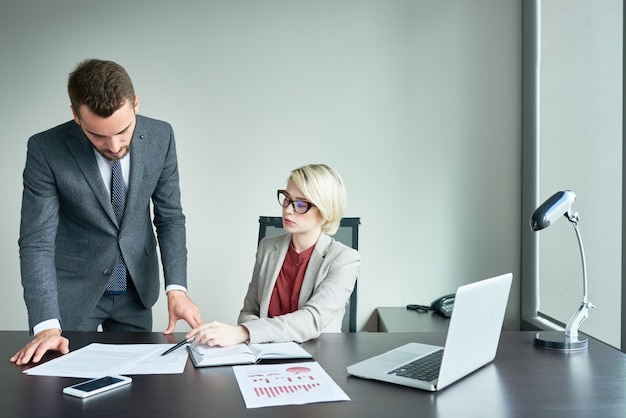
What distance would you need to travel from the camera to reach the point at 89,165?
1.98m

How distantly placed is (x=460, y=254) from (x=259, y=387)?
234 centimetres

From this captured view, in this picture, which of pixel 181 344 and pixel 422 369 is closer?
pixel 422 369

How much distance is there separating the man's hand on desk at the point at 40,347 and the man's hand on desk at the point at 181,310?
0.32 metres

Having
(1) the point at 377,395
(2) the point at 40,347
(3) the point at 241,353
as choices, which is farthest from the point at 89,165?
(1) the point at 377,395

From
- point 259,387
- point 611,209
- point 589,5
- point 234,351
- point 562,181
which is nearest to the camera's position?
point 259,387

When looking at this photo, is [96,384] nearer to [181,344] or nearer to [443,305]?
[181,344]

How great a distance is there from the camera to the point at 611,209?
232cm

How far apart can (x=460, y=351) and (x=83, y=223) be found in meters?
1.34

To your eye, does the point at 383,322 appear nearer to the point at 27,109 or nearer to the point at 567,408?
the point at 567,408

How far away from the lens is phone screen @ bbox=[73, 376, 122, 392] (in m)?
1.26

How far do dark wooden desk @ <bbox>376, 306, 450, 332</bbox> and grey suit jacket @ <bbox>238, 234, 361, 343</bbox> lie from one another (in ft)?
2.89

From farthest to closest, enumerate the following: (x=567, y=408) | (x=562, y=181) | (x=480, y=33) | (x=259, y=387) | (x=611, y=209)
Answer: (x=480, y=33)
(x=562, y=181)
(x=611, y=209)
(x=259, y=387)
(x=567, y=408)

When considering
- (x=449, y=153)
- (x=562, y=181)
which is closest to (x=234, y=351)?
(x=562, y=181)

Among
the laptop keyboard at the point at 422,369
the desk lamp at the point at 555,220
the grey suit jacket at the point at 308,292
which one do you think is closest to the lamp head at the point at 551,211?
the desk lamp at the point at 555,220
